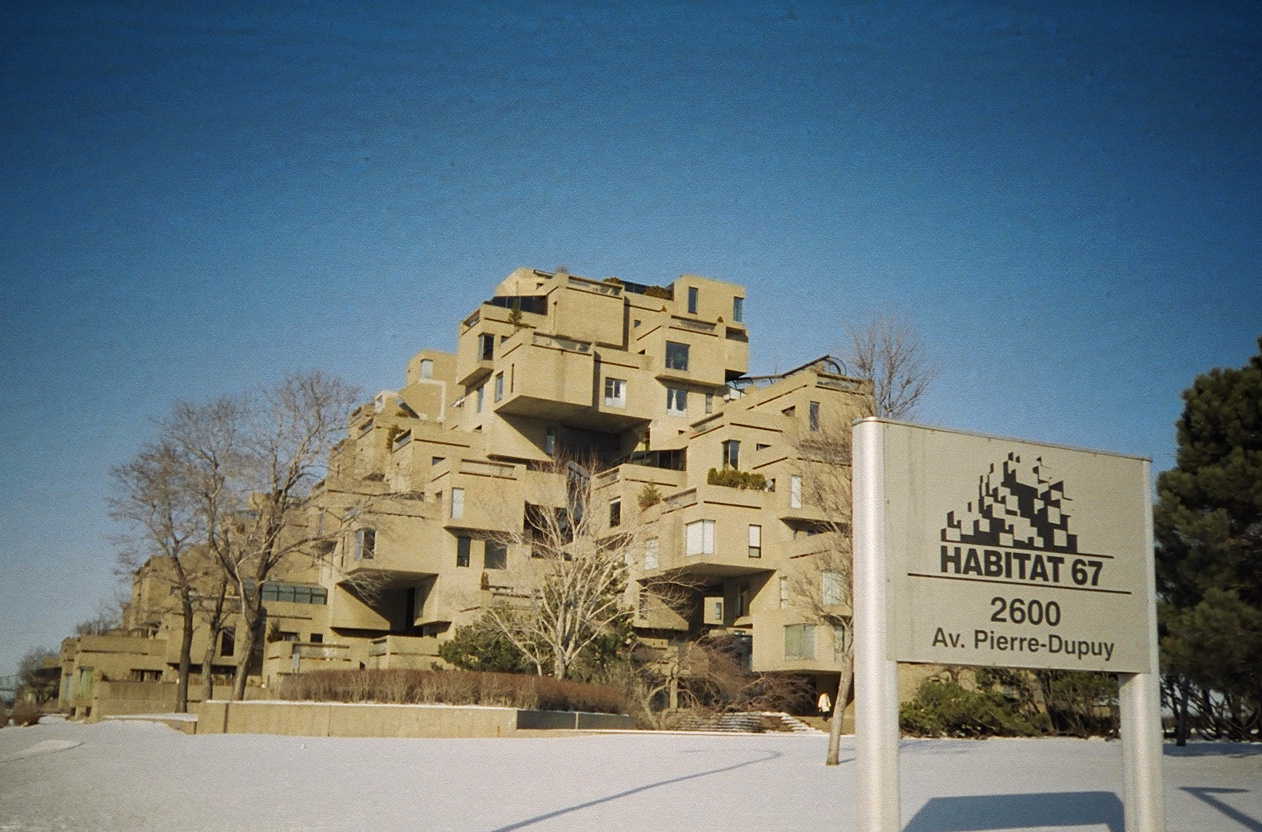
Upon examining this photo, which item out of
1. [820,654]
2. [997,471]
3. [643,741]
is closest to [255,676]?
[820,654]

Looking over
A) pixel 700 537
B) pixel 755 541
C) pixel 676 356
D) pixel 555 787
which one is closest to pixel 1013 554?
pixel 555 787

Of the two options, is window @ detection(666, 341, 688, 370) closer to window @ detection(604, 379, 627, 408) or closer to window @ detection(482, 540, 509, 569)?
window @ detection(604, 379, 627, 408)

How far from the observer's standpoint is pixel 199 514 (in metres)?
41.2

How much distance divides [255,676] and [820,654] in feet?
93.6

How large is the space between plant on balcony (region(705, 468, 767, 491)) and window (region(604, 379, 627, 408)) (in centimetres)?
890

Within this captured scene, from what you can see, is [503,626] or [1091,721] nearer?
[1091,721]

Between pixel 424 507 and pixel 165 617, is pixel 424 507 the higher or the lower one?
the higher one

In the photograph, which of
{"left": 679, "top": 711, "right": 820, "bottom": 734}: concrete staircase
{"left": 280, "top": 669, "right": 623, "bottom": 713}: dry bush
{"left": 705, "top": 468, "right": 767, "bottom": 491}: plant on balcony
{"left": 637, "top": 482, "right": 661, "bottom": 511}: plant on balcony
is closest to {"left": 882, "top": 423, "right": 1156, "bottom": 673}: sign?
{"left": 280, "top": 669, "right": 623, "bottom": 713}: dry bush

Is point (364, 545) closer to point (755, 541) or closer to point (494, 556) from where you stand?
point (494, 556)

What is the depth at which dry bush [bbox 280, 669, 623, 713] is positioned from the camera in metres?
30.8

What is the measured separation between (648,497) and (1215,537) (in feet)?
106

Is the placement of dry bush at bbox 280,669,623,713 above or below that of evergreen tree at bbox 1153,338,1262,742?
below

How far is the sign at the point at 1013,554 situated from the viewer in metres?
9.79

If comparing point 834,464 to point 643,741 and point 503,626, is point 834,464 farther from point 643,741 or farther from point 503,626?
point 503,626
